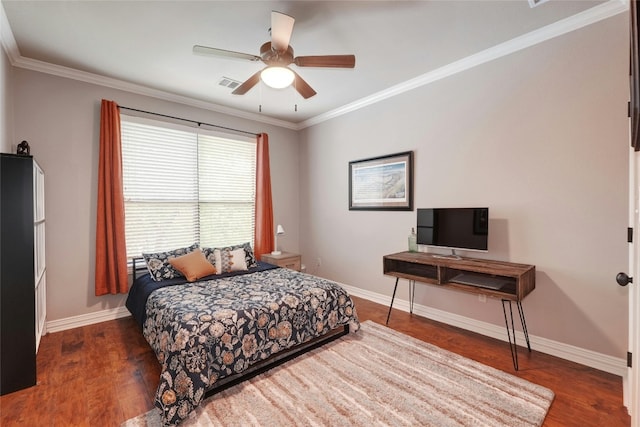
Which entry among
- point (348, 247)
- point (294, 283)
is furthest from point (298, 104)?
point (294, 283)

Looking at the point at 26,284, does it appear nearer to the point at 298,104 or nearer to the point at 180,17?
the point at 180,17

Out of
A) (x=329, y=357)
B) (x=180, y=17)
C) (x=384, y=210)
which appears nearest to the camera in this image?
(x=180, y=17)

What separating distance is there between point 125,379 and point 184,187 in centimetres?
241

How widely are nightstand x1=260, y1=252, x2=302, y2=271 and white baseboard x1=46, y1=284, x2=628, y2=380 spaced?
3.28 ft

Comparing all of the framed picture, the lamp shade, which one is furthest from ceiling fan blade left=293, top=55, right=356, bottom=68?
the lamp shade

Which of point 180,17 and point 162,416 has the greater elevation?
point 180,17

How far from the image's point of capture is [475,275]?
2.91 meters

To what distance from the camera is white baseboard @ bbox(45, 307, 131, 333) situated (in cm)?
311

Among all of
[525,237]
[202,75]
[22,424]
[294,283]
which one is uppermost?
[202,75]

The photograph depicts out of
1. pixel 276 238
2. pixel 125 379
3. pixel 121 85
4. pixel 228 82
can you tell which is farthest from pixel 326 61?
pixel 276 238

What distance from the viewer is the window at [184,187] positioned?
3609 mm

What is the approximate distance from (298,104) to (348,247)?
2234mm

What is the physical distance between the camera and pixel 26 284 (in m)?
2.13

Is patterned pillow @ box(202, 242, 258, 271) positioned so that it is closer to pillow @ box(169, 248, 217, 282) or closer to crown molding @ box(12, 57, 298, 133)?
pillow @ box(169, 248, 217, 282)
